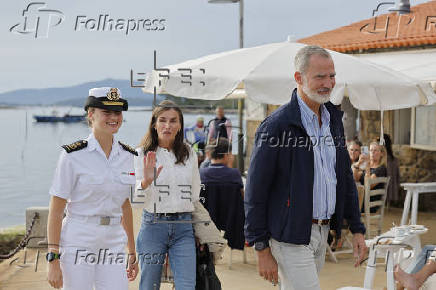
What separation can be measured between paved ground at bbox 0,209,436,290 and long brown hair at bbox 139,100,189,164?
2467mm

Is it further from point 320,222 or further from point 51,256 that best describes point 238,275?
point 51,256

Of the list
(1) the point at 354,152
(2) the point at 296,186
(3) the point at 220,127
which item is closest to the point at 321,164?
(2) the point at 296,186

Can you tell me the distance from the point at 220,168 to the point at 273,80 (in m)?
1.19

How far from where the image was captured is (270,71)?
7.93 metres

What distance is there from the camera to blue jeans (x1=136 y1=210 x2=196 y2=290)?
15.5ft

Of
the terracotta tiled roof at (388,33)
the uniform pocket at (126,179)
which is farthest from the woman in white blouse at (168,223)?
the terracotta tiled roof at (388,33)

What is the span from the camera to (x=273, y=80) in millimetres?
7738

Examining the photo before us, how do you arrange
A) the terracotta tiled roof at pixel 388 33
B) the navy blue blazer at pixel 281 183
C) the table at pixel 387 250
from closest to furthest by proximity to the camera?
the navy blue blazer at pixel 281 183 < the table at pixel 387 250 < the terracotta tiled roof at pixel 388 33

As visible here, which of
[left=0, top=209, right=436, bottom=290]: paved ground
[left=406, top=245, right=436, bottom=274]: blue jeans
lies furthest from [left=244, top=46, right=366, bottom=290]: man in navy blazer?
[left=0, top=209, right=436, bottom=290]: paved ground

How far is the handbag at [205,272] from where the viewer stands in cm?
496

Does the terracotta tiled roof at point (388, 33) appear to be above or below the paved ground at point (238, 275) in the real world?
above

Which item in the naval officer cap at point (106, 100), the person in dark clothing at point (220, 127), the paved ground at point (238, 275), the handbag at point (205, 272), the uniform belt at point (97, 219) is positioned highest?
the person in dark clothing at point (220, 127)

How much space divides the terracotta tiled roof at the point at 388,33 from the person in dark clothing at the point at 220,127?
9.86ft

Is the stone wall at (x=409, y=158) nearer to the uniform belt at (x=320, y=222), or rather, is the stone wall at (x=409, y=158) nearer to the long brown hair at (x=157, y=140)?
the long brown hair at (x=157, y=140)
